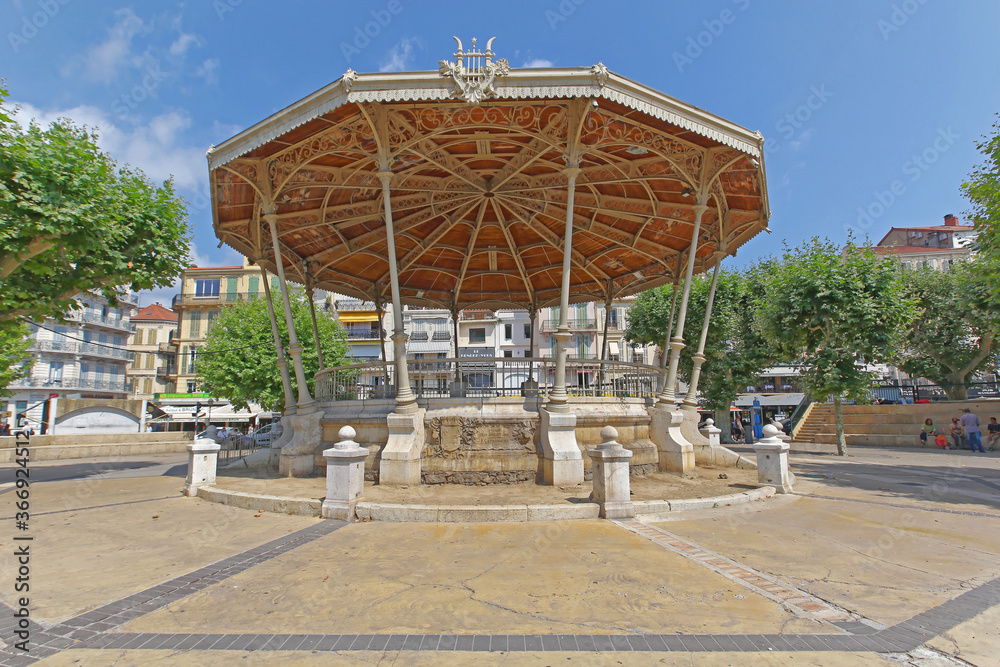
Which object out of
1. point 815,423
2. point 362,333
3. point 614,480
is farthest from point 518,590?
point 362,333

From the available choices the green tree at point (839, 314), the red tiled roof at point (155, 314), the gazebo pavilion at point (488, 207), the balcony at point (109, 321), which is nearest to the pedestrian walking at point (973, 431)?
the green tree at point (839, 314)

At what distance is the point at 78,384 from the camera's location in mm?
45281

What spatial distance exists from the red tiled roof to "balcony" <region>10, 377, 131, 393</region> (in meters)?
7.22

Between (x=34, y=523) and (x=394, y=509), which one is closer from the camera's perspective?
(x=394, y=509)

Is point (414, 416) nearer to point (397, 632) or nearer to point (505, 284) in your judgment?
point (397, 632)

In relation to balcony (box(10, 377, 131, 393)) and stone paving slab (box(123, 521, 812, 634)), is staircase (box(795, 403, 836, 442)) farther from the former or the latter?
balcony (box(10, 377, 131, 393))

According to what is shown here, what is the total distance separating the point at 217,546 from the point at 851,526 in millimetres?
8905

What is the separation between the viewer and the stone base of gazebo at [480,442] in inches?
390

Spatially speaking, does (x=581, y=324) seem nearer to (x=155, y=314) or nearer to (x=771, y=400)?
(x=771, y=400)

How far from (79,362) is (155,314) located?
10412 millimetres

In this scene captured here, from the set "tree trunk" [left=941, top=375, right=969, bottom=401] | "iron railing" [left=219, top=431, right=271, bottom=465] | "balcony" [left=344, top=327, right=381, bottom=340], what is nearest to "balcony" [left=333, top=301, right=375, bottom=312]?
"balcony" [left=344, top=327, right=381, bottom=340]

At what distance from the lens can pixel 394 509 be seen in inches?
301

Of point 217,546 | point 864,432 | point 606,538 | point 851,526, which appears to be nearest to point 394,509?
point 217,546

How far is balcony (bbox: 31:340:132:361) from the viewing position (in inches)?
1702
